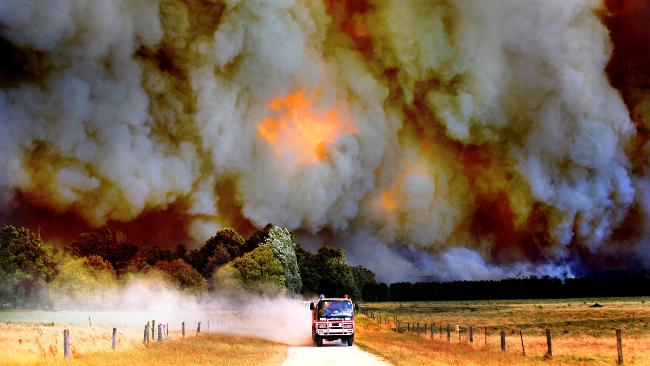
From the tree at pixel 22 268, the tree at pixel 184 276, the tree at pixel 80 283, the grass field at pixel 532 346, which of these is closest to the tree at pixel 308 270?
the tree at pixel 184 276

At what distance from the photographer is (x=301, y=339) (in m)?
64.1

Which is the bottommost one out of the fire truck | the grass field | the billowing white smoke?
the grass field

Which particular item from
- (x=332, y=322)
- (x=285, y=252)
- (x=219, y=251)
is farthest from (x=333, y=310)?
(x=219, y=251)

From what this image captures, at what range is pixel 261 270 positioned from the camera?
127 m

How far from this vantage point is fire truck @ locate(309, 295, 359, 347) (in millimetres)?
53594

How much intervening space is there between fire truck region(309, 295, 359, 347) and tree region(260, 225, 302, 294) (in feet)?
258

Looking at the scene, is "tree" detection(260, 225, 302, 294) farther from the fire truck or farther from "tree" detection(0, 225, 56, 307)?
the fire truck

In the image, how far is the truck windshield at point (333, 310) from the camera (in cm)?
5428

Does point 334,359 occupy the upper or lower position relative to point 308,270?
lower

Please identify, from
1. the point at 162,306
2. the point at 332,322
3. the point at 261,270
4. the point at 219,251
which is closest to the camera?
the point at 332,322

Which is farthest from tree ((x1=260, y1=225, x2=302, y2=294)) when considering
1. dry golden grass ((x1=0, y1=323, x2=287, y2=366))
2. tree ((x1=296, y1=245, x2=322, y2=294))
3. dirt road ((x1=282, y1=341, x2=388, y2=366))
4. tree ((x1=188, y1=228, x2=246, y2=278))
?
dirt road ((x1=282, y1=341, x2=388, y2=366))

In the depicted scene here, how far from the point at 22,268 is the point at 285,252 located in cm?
4589

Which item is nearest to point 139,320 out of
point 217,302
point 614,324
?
point 217,302

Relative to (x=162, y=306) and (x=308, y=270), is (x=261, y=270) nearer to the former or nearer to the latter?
(x=162, y=306)
